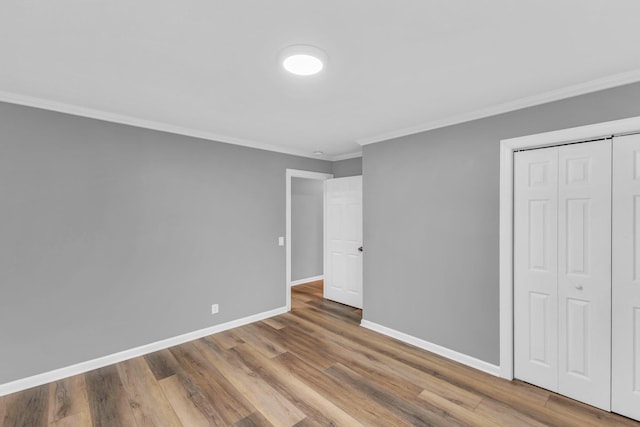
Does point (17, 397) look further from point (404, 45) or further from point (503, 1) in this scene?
point (503, 1)

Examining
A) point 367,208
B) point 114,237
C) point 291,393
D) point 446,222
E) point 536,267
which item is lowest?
point 291,393

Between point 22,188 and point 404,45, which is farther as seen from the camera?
point 22,188

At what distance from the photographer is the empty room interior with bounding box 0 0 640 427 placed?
1630mm

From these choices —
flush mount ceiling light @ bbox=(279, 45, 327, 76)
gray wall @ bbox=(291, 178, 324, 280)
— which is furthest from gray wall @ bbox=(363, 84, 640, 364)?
gray wall @ bbox=(291, 178, 324, 280)

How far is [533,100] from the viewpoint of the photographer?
2438 mm

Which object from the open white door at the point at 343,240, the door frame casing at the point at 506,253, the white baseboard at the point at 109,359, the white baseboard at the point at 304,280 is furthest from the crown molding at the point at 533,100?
the white baseboard at the point at 304,280

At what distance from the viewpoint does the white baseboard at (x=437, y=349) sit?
8.91 ft

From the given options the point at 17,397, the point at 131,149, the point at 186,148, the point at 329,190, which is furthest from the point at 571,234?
the point at 17,397

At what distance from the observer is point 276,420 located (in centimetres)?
209

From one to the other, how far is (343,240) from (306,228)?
5.17 feet

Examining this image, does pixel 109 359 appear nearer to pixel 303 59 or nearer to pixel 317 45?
pixel 303 59

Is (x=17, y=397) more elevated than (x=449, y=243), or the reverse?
(x=449, y=243)

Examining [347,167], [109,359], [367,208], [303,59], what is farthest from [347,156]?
[109,359]

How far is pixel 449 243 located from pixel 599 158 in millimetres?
1360
